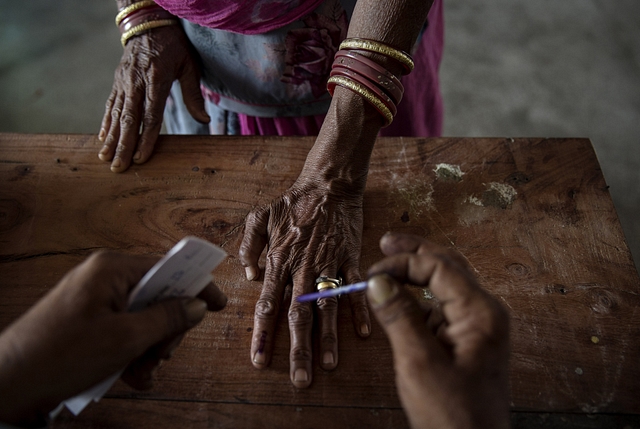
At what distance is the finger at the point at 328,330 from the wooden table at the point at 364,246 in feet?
0.06

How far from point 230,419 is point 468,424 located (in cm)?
39

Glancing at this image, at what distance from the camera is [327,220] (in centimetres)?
95

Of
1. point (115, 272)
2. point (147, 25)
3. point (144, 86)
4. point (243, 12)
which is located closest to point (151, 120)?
point (144, 86)

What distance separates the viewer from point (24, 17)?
3266 mm

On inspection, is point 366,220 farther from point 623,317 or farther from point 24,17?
point 24,17

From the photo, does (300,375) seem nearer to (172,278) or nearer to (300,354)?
(300,354)

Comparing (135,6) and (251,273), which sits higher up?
(135,6)

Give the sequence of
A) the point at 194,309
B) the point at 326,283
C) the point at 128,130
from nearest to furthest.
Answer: the point at 194,309 < the point at 326,283 < the point at 128,130

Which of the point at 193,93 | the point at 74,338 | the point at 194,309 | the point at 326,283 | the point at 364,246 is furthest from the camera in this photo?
the point at 193,93

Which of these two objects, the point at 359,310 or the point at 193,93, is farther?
the point at 193,93

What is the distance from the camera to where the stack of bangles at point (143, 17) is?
3.94 ft

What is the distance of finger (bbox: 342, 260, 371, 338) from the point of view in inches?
32.2

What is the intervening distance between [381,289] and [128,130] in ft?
2.71

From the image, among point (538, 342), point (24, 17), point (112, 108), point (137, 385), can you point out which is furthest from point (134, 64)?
point (24, 17)
